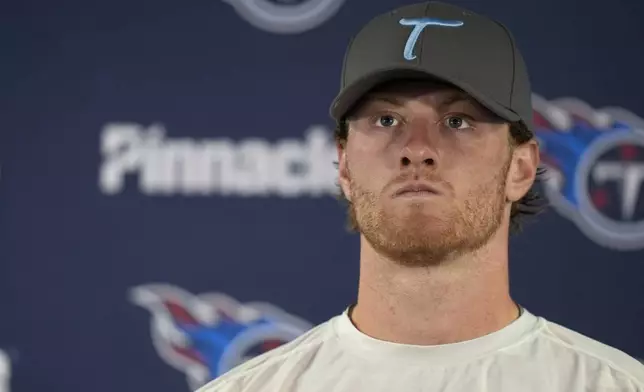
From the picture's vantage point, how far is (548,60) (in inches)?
72.2

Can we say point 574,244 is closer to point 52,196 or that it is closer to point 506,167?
point 506,167

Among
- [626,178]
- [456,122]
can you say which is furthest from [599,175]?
[456,122]

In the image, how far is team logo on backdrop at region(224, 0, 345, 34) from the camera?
6.17ft

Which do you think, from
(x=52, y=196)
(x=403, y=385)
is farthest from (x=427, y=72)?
(x=52, y=196)

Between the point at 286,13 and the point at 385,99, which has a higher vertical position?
the point at 286,13

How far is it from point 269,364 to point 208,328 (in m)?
0.64

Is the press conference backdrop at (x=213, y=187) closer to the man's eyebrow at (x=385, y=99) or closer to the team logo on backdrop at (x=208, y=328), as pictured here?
the team logo on backdrop at (x=208, y=328)

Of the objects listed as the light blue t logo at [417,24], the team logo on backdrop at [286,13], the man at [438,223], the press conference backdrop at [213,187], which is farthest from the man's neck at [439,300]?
the team logo on backdrop at [286,13]

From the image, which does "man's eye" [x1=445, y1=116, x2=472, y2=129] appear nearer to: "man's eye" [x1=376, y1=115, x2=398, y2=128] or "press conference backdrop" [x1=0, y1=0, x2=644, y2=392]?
"man's eye" [x1=376, y1=115, x2=398, y2=128]

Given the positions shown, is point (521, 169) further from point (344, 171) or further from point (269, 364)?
point (269, 364)

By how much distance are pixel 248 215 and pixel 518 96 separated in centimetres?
79

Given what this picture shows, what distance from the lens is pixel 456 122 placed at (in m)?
1.15

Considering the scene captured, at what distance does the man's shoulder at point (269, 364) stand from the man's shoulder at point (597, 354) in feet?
0.87

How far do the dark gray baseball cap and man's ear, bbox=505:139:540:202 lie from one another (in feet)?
0.11
